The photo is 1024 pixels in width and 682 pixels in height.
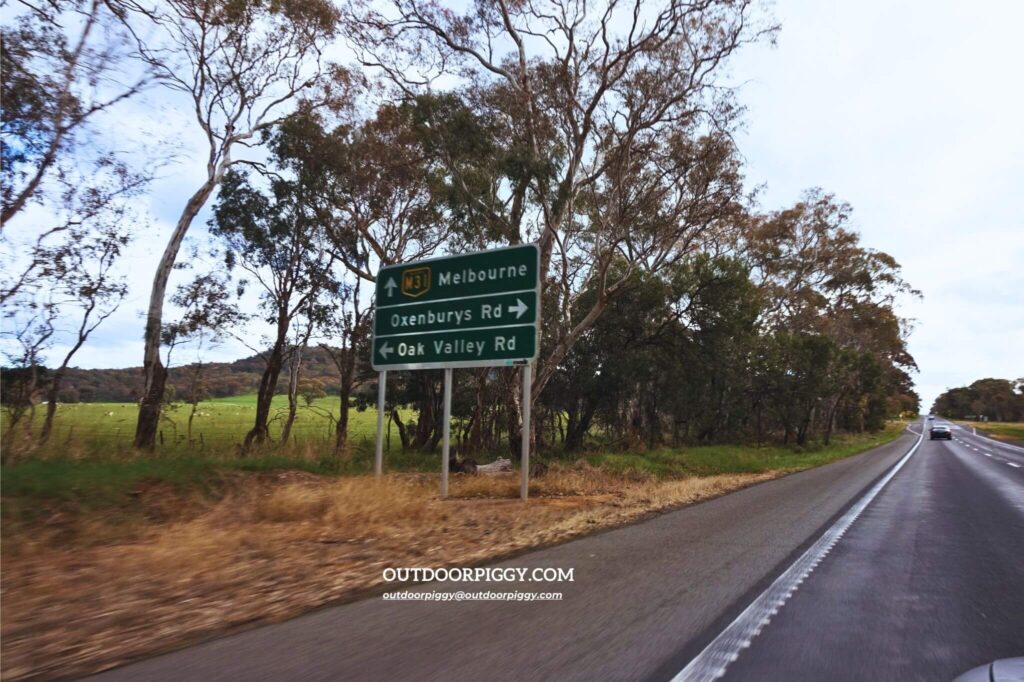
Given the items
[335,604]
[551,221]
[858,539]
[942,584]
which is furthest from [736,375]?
[335,604]

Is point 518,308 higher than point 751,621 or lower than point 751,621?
higher

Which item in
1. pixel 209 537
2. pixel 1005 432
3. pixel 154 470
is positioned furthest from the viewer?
pixel 1005 432

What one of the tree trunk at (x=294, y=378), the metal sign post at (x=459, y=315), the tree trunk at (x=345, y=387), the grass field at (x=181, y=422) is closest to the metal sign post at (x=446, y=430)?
the metal sign post at (x=459, y=315)

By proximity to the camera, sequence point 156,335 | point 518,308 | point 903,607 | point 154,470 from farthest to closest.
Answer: point 156,335 → point 518,308 → point 154,470 → point 903,607

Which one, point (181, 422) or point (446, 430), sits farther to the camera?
point (181, 422)

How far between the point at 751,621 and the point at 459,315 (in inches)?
341

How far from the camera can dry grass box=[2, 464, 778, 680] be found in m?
4.54

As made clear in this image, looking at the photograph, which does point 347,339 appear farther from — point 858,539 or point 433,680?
point 433,680

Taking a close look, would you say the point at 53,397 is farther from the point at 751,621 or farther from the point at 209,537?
the point at 751,621

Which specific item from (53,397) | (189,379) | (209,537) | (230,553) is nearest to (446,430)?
(209,537)

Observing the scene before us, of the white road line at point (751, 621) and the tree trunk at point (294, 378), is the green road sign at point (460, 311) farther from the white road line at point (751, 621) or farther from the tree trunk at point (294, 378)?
the tree trunk at point (294, 378)

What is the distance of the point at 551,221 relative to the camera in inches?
803

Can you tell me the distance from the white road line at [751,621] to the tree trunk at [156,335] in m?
15.7

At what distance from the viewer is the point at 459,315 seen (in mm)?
12711
